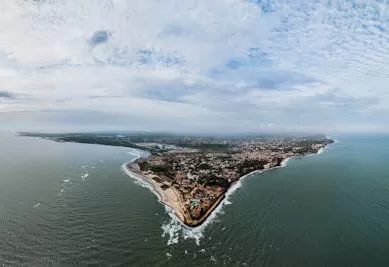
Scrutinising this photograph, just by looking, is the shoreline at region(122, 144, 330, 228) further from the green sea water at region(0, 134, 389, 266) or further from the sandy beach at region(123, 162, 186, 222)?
the green sea water at region(0, 134, 389, 266)

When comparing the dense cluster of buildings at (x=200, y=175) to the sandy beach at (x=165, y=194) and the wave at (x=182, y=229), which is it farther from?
the wave at (x=182, y=229)

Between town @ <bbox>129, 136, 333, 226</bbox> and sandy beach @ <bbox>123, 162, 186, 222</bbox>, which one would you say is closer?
sandy beach @ <bbox>123, 162, 186, 222</bbox>

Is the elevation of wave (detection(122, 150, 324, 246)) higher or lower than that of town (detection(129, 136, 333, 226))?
lower

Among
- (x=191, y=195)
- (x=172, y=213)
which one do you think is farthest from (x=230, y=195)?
(x=172, y=213)

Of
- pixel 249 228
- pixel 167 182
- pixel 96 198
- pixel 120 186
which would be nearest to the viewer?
pixel 249 228

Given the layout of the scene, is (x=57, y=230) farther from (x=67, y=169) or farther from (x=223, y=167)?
(x=223, y=167)

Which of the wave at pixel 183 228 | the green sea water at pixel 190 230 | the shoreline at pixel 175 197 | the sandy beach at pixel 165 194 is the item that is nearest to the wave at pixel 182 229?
the wave at pixel 183 228

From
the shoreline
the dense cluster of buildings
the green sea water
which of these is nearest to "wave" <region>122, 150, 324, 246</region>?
the green sea water

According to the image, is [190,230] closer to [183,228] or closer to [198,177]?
[183,228]
